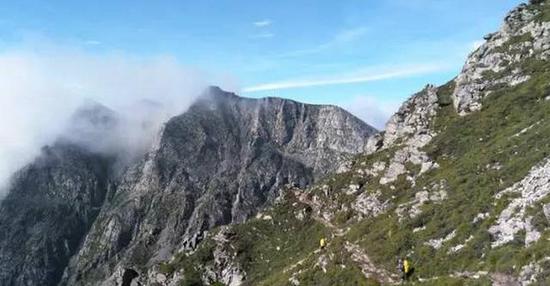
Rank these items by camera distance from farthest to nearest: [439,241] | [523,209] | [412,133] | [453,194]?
[412,133], [453,194], [439,241], [523,209]

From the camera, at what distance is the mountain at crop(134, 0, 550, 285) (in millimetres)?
81375

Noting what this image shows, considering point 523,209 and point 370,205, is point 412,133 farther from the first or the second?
point 523,209

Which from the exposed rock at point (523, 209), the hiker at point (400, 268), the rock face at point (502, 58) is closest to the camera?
the exposed rock at point (523, 209)

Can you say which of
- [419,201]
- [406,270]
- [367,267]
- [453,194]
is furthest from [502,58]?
[406,270]

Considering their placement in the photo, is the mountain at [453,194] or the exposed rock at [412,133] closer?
the mountain at [453,194]

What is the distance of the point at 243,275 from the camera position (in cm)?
19200

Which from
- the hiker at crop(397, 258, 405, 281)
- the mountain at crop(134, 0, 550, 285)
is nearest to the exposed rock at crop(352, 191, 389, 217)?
the mountain at crop(134, 0, 550, 285)

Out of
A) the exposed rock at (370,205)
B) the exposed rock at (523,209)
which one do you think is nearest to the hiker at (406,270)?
the exposed rock at (523,209)

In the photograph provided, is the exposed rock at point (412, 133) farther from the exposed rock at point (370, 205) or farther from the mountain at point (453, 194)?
the exposed rock at point (370, 205)

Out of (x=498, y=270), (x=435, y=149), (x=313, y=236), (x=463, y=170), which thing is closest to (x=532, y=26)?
(x=435, y=149)

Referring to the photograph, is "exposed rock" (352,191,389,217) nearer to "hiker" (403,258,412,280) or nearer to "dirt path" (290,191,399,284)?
"dirt path" (290,191,399,284)

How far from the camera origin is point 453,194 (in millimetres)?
110312

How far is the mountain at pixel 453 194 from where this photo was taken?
267 feet

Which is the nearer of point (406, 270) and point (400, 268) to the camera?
point (406, 270)
